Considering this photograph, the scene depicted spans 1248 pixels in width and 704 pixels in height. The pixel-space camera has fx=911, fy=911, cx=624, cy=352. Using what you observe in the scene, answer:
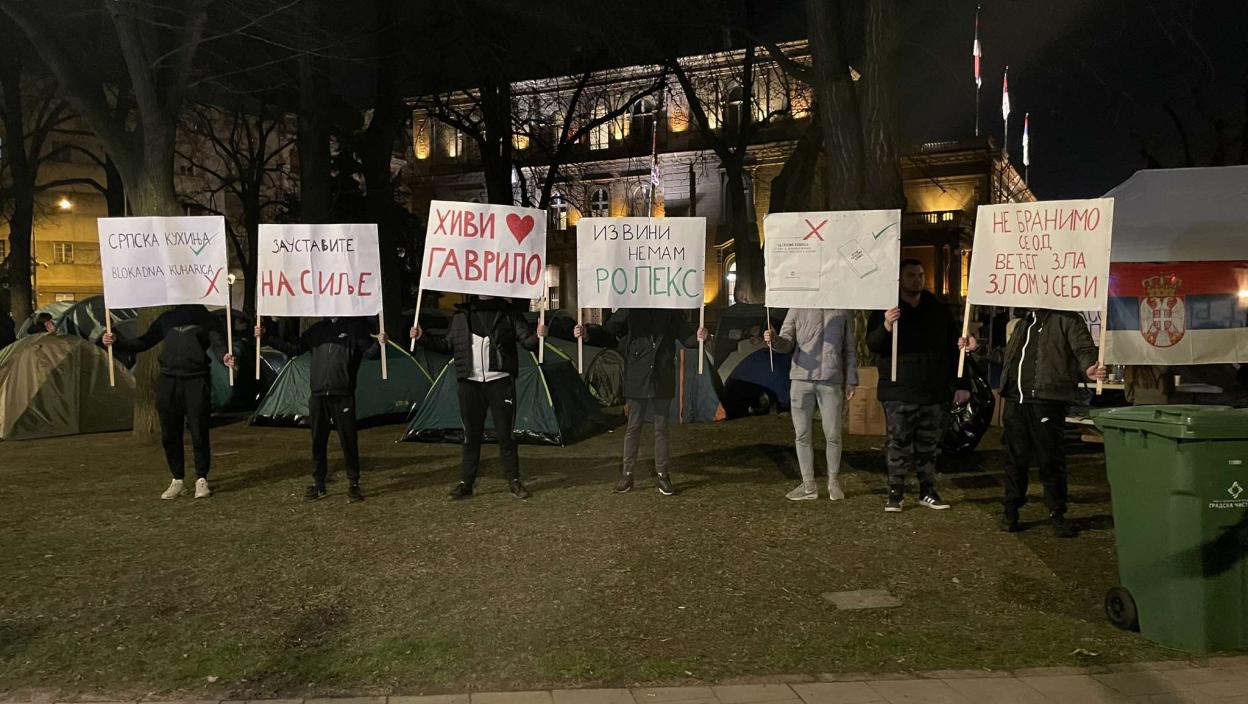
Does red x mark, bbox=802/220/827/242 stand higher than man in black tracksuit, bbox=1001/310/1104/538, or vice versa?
red x mark, bbox=802/220/827/242

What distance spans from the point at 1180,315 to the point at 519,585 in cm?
995

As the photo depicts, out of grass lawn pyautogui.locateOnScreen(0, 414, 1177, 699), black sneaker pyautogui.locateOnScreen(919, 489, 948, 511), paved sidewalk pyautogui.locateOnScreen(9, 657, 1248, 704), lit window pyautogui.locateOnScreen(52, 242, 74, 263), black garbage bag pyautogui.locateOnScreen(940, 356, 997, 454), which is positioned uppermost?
lit window pyautogui.locateOnScreen(52, 242, 74, 263)

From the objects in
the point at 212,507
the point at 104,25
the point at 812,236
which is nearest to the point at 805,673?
the point at 812,236

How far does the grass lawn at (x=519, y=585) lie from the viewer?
4.42m

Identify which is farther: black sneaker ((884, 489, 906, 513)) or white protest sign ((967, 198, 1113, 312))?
black sneaker ((884, 489, 906, 513))

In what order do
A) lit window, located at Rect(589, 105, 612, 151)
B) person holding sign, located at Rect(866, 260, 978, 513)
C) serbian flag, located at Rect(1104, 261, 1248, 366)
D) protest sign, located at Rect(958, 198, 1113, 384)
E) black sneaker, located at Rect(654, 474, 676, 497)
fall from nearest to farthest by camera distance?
1. protest sign, located at Rect(958, 198, 1113, 384)
2. person holding sign, located at Rect(866, 260, 978, 513)
3. black sneaker, located at Rect(654, 474, 676, 497)
4. serbian flag, located at Rect(1104, 261, 1248, 366)
5. lit window, located at Rect(589, 105, 612, 151)

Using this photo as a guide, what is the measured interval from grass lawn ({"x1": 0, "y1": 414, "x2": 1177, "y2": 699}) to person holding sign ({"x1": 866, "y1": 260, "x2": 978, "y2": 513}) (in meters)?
0.46

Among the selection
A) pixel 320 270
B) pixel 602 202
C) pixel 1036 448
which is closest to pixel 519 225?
pixel 320 270

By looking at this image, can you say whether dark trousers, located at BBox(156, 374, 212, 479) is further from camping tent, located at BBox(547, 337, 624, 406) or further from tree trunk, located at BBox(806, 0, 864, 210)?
tree trunk, located at BBox(806, 0, 864, 210)

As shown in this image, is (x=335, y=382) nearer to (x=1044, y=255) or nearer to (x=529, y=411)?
(x=529, y=411)

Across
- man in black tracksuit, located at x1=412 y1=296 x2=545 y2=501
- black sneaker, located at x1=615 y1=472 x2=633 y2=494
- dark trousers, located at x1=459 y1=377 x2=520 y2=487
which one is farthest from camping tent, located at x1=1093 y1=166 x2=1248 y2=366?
dark trousers, located at x1=459 y1=377 x2=520 y2=487

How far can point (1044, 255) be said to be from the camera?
6.47 metres

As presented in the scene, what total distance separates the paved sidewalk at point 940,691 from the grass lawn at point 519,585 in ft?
0.43

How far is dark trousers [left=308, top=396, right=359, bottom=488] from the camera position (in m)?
7.98
